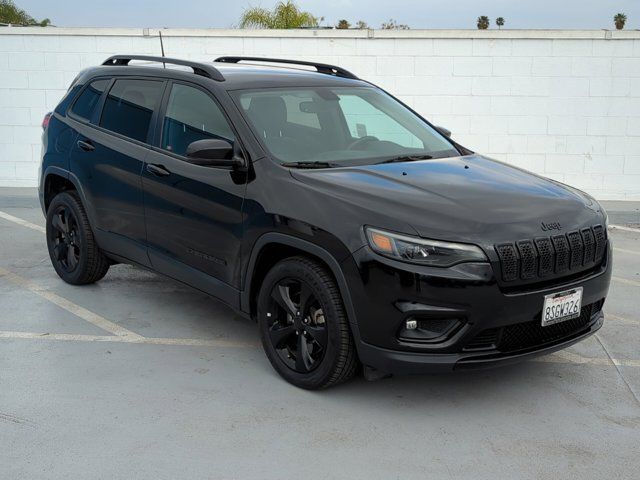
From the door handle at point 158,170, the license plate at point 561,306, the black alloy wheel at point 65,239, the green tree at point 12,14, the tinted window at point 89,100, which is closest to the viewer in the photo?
the license plate at point 561,306

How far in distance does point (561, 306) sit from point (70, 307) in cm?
357

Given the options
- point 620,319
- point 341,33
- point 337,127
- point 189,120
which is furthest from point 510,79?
point 189,120

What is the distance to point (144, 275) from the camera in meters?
6.59

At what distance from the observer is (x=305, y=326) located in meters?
4.04

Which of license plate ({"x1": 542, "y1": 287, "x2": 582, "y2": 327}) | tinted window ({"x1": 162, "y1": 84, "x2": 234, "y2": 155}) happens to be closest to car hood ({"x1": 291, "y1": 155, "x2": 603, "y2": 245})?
license plate ({"x1": 542, "y1": 287, "x2": 582, "y2": 327})

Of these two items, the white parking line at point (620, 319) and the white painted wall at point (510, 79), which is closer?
the white parking line at point (620, 319)

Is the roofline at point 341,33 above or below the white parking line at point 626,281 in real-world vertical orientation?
above

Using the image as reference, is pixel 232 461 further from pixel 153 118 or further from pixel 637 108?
pixel 637 108

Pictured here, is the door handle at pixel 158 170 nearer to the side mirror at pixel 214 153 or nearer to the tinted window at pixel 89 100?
the side mirror at pixel 214 153

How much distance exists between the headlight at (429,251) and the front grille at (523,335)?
1.26 feet

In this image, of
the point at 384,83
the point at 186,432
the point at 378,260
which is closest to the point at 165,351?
the point at 186,432

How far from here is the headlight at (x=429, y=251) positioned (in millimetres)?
3600

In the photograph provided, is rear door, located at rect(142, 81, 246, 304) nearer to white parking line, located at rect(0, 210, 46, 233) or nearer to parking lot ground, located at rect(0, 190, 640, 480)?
parking lot ground, located at rect(0, 190, 640, 480)

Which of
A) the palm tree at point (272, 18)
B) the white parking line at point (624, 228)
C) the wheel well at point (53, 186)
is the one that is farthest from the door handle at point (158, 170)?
the palm tree at point (272, 18)
